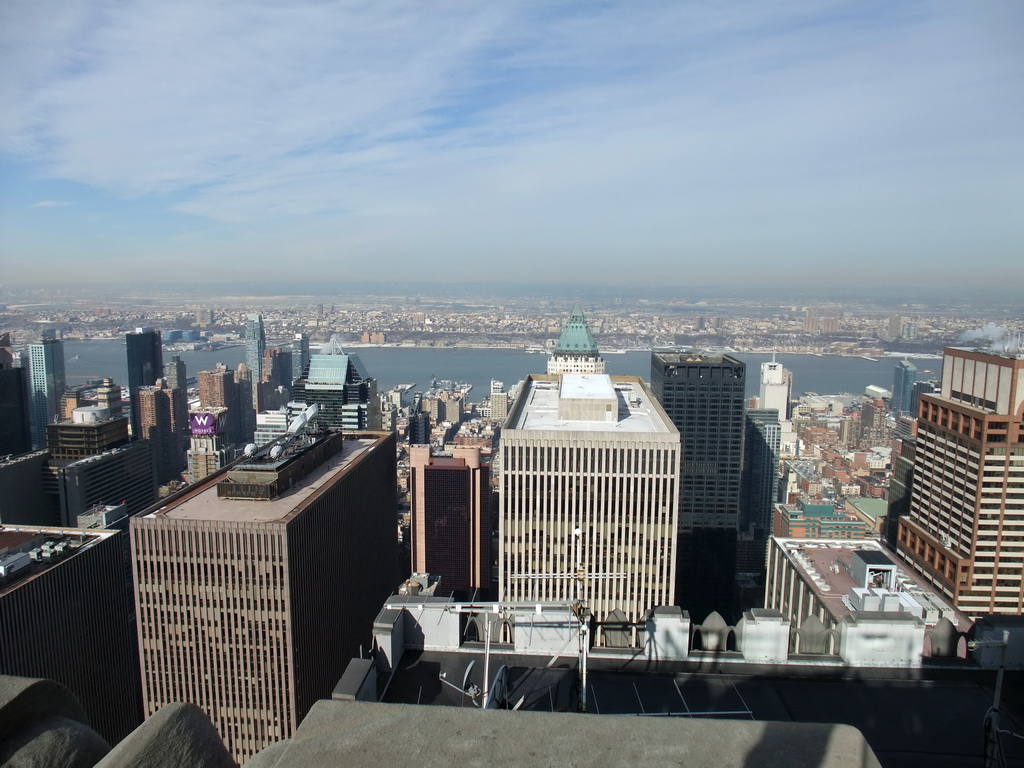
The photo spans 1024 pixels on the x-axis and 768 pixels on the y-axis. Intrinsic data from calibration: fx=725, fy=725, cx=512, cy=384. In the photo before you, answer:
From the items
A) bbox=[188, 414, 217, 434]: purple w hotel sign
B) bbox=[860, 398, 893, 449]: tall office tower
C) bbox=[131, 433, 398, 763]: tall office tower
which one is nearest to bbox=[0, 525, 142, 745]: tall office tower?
bbox=[131, 433, 398, 763]: tall office tower

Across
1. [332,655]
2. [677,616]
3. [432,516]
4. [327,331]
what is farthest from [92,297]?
[677,616]

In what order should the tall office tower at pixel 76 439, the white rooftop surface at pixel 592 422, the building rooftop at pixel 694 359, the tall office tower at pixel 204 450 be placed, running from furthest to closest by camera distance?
the tall office tower at pixel 204 450
the building rooftop at pixel 694 359
the tall office tower at pixel 76 439
the white rooftop surface at pixel 592 422

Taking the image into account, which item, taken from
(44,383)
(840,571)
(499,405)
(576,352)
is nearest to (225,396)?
(44,383)

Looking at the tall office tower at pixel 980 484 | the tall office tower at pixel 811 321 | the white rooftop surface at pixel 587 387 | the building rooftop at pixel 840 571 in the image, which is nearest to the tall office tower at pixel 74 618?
the white rooftop surface at pixel 587 387

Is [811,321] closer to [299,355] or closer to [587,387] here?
[299,355]

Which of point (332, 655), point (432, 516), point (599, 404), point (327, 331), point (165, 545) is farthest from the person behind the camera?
point (327, 331)

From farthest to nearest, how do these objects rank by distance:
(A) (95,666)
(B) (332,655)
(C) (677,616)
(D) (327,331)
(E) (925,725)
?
(D) (327,331)
(A) (95,666)
(B) (332,655)
(C) (677,616)
(E) (925,725)

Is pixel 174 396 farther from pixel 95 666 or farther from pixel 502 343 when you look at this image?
pixel 502 343

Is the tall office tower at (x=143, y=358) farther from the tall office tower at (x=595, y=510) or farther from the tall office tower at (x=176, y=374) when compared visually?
the tall office tower at (x=595, y=510)

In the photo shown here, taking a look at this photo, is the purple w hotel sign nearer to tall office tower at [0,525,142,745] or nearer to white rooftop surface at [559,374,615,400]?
tall office tower at [0,525,142,745]
